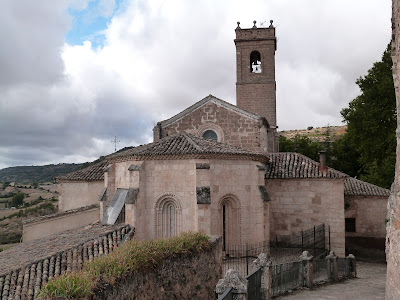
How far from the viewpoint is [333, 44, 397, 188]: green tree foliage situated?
22.2 meters

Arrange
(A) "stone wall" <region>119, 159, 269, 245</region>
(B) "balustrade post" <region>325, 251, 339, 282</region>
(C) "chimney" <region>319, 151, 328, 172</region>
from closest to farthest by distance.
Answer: (B) "balustrade post" <region>325, 251, 339, 282</region>, (A) "stone wall" <region>119, 159, 269, 245</region>, (C) "chimney" <region>319, 151, 328, 172</region>

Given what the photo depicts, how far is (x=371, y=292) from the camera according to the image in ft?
37.3

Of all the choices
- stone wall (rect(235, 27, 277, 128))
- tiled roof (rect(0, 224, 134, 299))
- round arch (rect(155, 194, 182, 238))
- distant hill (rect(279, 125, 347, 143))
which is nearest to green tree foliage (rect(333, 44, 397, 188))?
stone wall (rect(235, 27, 277, 128))

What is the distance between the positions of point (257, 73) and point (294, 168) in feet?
40.5

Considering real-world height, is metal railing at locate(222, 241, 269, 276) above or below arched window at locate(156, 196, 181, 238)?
below

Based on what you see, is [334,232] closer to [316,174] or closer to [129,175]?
[316,174]

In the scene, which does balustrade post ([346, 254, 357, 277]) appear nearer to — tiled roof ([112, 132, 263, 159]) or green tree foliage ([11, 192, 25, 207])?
tiled roof ([112, 132, 263, 159])

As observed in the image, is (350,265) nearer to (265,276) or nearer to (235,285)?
(265,276)

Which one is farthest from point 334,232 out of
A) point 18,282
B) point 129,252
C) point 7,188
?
point 7,188

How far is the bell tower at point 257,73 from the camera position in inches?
1125

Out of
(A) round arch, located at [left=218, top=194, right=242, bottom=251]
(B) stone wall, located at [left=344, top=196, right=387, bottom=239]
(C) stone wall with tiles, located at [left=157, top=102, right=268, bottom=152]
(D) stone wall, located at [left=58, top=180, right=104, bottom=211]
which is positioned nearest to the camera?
(A) round arch, located at [left=218, top=194, right=242, bottom=251]

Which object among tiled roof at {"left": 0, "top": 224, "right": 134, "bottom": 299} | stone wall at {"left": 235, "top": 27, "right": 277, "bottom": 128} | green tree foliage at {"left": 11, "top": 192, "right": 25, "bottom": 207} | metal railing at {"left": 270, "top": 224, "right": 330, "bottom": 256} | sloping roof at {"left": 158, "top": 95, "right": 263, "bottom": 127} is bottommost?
green tree foliage at {"left": 11, "top": 192, "right": 25, "bottom": 207}

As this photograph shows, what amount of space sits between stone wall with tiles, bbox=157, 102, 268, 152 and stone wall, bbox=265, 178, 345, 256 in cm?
306

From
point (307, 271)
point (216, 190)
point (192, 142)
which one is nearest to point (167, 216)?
point (216, 190)
